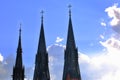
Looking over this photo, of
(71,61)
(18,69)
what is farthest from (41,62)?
(18,69)

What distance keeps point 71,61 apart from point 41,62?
23.0 feet

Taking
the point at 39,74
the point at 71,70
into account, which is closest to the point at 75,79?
the point at 71,70

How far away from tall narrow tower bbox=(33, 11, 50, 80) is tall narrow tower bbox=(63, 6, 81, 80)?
4344 mm

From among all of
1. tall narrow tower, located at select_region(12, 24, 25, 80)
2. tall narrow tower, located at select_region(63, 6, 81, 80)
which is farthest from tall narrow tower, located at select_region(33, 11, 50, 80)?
tall narrow tower, located at select_region(12, 24, 25, 80)

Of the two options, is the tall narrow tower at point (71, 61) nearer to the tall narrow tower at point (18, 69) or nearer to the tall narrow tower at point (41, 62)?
the tall narrow tower at point (41, 62)

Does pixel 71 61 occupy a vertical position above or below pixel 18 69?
below

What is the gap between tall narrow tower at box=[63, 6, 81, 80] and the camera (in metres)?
93.5

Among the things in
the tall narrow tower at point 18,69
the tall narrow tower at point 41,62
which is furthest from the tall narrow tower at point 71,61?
the tall narrow tower at point 18,69

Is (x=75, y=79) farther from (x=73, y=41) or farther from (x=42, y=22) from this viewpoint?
(x=42, y=22)

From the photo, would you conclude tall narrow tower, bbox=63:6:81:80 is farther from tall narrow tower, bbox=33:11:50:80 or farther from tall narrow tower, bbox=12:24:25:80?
tall narrow tower, bbox=12:24:25:80

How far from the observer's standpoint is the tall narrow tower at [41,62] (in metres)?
95.1

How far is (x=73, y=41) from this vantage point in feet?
317

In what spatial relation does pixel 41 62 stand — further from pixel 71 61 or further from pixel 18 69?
pixel 18 69

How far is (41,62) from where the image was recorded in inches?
3824
